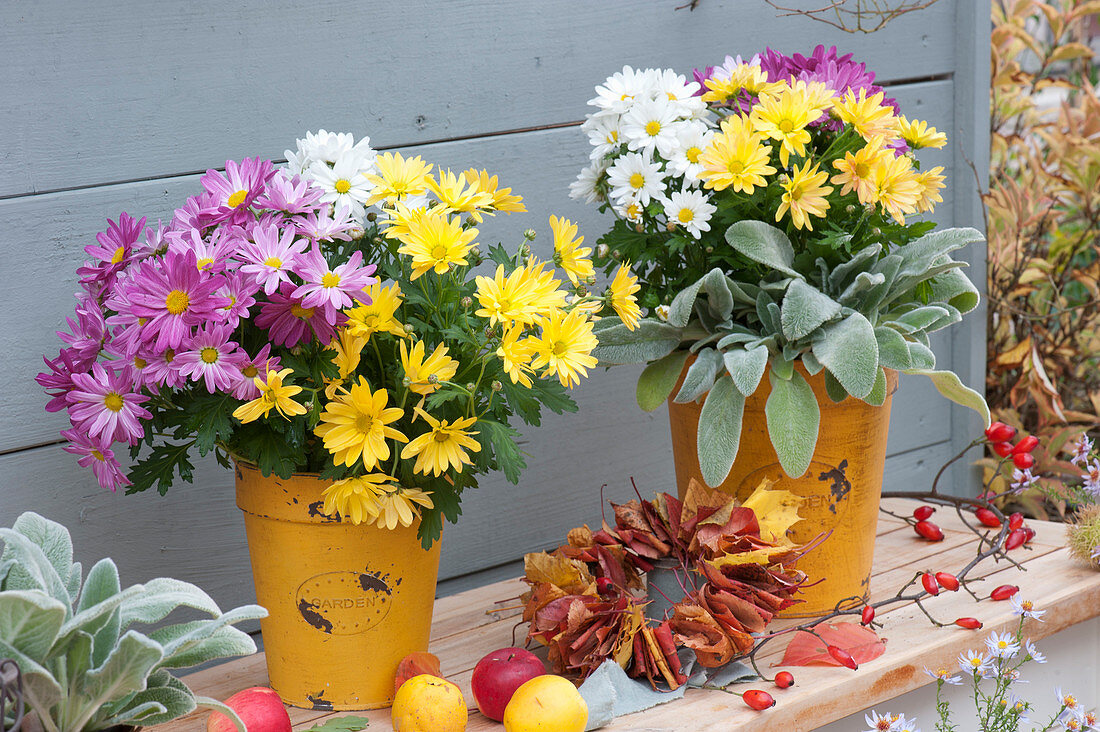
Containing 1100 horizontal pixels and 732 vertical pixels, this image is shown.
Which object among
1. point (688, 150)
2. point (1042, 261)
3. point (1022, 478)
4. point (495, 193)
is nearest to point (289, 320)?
point (495, 193)

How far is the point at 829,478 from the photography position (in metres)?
1.05

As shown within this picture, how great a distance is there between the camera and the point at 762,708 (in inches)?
34.5

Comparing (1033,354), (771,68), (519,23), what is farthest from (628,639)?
(1033,354)

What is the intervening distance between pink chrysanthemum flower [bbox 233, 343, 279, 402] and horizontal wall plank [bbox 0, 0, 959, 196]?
1.14ft

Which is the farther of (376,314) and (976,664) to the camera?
(976,664)

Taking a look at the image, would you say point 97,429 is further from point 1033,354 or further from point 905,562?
point 1033,354

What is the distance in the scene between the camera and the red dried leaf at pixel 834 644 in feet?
3.21

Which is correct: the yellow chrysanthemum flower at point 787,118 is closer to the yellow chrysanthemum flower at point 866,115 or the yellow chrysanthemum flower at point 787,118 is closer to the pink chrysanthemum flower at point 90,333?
the yellow chrysanthemum flower at point 866,115

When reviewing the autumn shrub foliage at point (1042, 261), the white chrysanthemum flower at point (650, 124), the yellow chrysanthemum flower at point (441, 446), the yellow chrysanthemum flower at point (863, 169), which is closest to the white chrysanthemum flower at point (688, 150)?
the white chrysanthemum flower at point (650, 124)

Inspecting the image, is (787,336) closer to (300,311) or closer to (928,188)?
(928,188)

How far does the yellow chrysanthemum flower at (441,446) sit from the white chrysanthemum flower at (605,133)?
38 centimetres

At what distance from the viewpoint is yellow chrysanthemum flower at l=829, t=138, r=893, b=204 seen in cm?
95

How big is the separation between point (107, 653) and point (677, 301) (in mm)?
Answer: 588

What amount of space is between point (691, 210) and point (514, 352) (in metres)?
0.30
